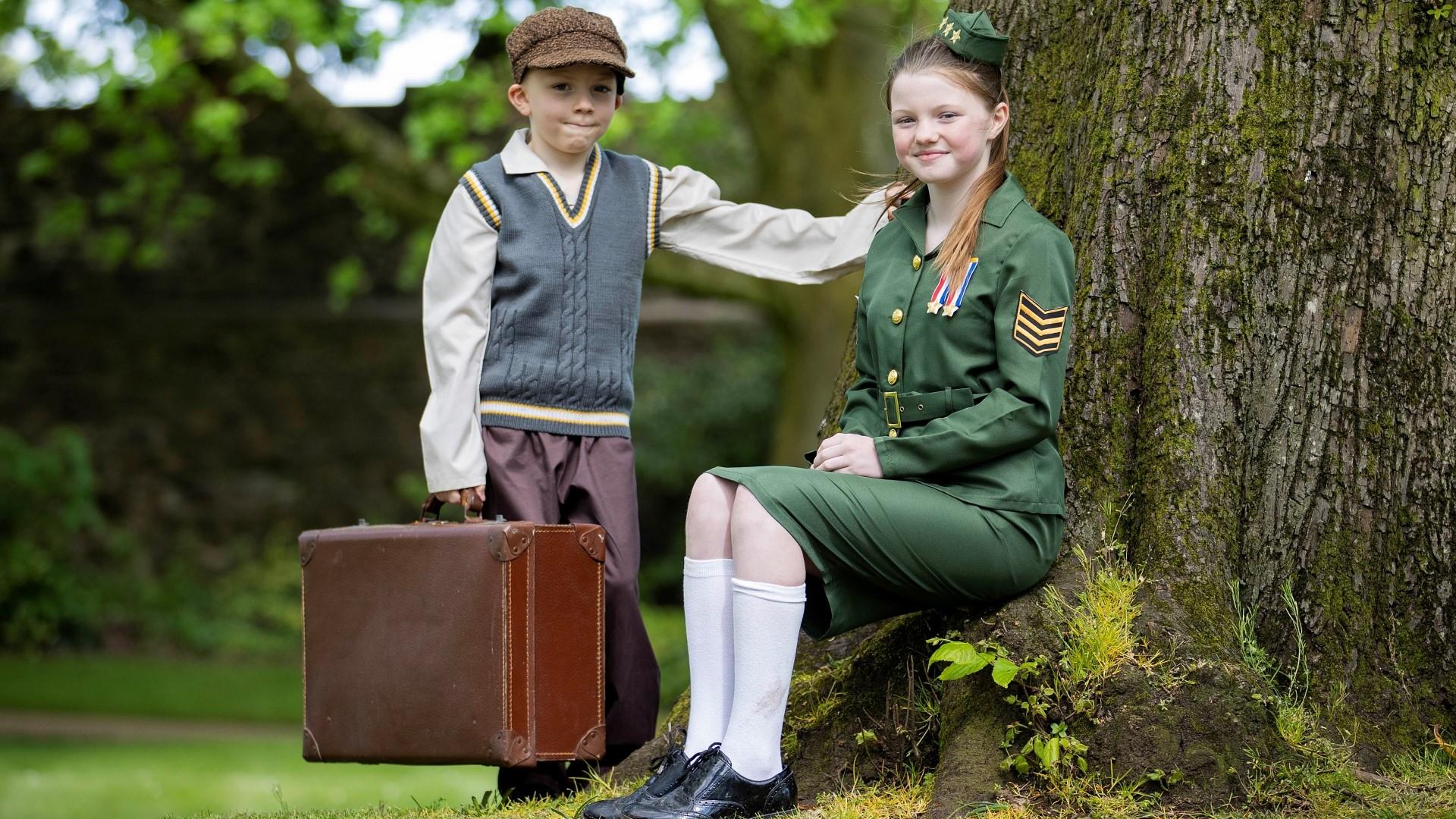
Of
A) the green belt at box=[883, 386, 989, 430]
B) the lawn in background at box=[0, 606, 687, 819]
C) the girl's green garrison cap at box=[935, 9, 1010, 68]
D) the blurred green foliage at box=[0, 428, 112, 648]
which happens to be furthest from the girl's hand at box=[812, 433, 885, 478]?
the blurred green foliage at box=[0, 428, 112, 648]

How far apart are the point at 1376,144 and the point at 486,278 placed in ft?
6.74

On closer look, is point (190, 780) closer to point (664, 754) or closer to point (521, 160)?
point (664, 754)

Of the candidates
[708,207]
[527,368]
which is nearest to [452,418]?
[527,368]

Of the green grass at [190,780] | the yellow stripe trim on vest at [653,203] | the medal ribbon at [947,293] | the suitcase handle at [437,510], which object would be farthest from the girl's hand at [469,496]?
the green grass at [190,780]

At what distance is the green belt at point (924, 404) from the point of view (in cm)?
294

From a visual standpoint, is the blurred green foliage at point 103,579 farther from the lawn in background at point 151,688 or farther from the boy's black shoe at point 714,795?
Result: the boy's black shoe at point 714,795

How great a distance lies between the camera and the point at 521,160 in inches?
140

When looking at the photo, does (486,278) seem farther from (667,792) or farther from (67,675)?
(67,675)

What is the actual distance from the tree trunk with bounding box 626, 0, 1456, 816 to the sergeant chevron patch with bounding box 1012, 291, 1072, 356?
1.38 ft

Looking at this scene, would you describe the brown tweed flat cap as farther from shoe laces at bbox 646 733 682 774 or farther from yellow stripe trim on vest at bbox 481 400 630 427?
shoe laces at bbox 646 733 682 774

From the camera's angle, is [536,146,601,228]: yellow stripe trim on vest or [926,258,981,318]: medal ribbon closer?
[926,258,981,318]: medal ribbon

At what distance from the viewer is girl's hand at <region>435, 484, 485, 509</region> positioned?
340 cm

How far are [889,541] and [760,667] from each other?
0.35 meters

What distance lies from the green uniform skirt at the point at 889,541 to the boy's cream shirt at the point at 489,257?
30.2 inches
